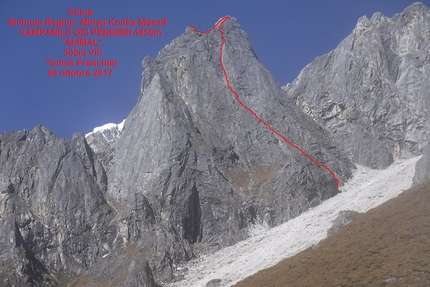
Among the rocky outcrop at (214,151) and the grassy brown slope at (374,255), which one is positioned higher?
the rocky outcrop at (214,151)

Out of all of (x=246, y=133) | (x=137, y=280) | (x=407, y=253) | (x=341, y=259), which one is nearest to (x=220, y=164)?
(x=246, y=133)

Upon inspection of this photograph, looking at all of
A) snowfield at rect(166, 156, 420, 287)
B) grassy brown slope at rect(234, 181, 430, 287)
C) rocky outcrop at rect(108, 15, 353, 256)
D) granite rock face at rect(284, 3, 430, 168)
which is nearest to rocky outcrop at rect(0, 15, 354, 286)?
rocky outcrop at rect(108, 15, 353, 256)

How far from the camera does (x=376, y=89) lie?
101438 millimetres

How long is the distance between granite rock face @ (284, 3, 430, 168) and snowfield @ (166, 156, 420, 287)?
12509 millimetres

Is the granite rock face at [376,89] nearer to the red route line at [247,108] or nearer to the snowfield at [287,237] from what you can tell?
the red route line at [247,108]

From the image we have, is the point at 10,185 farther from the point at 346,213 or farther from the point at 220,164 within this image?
the point at 346,213

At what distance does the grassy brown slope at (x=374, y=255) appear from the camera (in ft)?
109

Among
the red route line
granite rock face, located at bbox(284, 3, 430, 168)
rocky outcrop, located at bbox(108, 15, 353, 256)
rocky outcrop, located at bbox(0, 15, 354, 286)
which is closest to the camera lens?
rocky outcrop, located at bbox(0, 15, 354, 286)

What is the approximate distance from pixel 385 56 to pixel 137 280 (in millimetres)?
69994

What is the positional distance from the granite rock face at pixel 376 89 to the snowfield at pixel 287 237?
12.5 meters

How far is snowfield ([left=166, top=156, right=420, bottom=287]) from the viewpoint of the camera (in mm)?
60594

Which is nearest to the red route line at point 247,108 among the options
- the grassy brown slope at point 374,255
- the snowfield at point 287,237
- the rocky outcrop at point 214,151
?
the rocky outcrop at point 214,151

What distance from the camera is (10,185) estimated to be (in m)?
82.1

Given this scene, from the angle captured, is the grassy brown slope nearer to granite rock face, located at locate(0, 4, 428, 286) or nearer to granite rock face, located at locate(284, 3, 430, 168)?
granite rock face, located at locate(0, 4, 428, 286)
